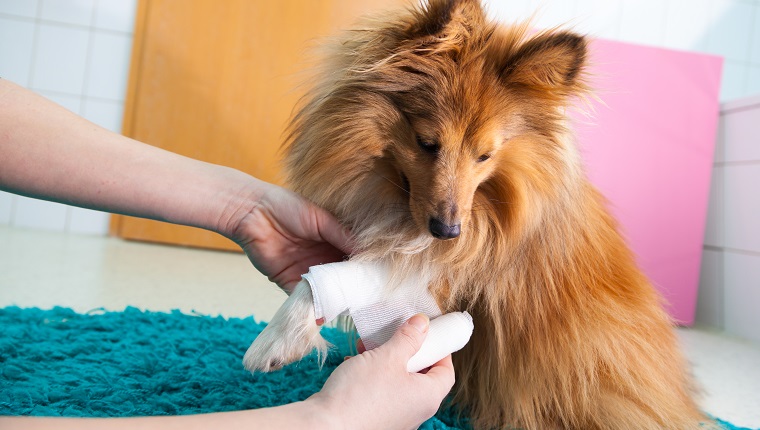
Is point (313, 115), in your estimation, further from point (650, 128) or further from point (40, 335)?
point (650, 128)

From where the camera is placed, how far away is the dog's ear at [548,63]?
1.30 meters

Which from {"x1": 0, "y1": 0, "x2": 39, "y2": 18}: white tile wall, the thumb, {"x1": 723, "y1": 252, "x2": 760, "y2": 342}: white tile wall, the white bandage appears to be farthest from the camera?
{"x1": 0, "y1": 0, "x2": 39, "y2": 18}: white tile wall

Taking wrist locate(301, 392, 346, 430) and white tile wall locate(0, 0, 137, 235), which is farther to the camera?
A: white tile wall locate(0, 0, 137, 235)

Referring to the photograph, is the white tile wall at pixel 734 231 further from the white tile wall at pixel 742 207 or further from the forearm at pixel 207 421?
the forearm at pixel 207 421

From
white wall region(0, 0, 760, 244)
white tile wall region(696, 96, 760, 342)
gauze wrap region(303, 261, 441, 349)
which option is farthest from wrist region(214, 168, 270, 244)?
white tile wall region(696, 96, 760, 342)

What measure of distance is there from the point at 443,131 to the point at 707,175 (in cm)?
270

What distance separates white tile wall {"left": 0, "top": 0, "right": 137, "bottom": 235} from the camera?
149 inches

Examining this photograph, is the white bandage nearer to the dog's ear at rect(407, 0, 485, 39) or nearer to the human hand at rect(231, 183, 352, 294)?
the human hand at rect(231, 183, 352, 294)

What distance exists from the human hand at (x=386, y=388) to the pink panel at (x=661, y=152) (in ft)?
A: 8.21

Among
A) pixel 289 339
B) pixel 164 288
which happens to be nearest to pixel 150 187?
pixel 289 339

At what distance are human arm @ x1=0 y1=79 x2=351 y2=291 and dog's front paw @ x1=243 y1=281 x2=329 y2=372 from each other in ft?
0.77

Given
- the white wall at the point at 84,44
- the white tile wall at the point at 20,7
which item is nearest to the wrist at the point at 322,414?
the white wall at the point at 84,44

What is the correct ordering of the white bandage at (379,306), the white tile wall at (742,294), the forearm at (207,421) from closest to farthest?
the forearm at (207,421) → the white bandage at (379,306) → the white tile wall at (742,294)

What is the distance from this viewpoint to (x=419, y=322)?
3.74 ft
